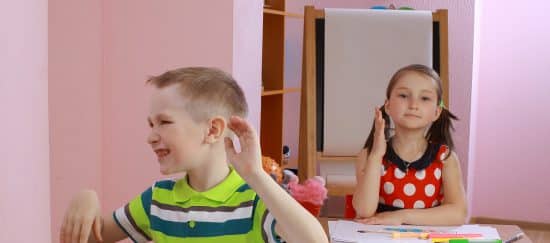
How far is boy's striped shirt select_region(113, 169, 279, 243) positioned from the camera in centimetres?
105

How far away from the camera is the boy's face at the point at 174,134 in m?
1.03

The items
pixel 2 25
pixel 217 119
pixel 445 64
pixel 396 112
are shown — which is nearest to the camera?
pixel 217 119

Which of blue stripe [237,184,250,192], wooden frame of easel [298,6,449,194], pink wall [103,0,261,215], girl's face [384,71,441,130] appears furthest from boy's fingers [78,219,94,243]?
wooden frame of easel [298,6,449,194]

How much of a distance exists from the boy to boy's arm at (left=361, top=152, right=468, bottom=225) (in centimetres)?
53

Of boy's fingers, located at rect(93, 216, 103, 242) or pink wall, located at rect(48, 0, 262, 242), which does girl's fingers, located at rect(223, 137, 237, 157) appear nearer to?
boy's fingers, located at rect(93, 216, 103, 242)

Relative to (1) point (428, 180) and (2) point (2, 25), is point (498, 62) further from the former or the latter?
(2) point (2, 25)

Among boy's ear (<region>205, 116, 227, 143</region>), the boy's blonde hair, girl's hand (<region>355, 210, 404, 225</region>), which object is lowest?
girl's hand (<region>355, 210, 404, 225</region>)

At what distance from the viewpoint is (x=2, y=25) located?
4.34ft

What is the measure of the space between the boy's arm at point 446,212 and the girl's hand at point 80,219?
2.15 ft

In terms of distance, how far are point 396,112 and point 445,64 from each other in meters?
1.02

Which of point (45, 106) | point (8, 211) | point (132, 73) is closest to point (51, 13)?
point (132, 73)

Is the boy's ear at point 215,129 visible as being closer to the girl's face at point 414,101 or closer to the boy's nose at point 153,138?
the boy's nose at point 153,138

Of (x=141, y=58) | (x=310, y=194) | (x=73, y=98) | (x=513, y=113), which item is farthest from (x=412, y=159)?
(x=513, y=113)

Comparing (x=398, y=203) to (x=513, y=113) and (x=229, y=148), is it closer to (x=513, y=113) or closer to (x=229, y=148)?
(x=229, y=148)
